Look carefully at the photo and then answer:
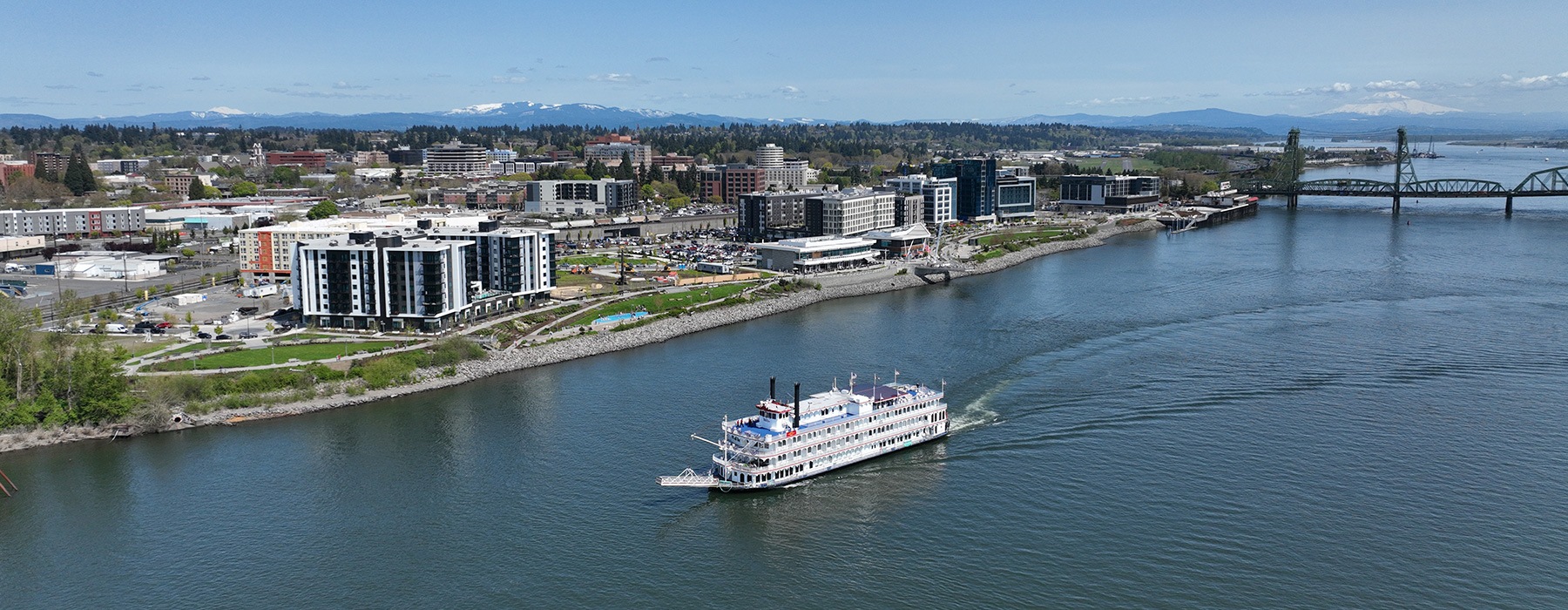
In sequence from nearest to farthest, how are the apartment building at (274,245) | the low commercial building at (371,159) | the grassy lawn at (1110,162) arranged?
the apartment building at (274,245) < the low commercial building at (371,159) < the grassy lawn at (1110,162)

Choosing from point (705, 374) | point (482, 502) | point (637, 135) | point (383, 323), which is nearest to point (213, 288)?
point (383, 323)

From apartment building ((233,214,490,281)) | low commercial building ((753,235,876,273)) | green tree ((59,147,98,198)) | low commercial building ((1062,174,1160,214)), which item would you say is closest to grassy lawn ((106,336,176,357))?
apartment building ((233,214,490,281))

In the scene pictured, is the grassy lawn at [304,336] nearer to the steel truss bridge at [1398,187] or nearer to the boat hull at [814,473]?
the boat hull at [814,473]

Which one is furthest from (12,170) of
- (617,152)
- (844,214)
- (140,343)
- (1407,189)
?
(1407,189)

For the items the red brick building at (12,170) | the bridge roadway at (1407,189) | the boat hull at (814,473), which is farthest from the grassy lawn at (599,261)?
the bridge roadway at (1407,189)

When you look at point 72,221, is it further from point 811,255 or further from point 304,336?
point 811,255

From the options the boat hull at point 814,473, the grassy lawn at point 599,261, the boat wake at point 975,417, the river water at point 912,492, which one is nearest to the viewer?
the river water at point 912,492
